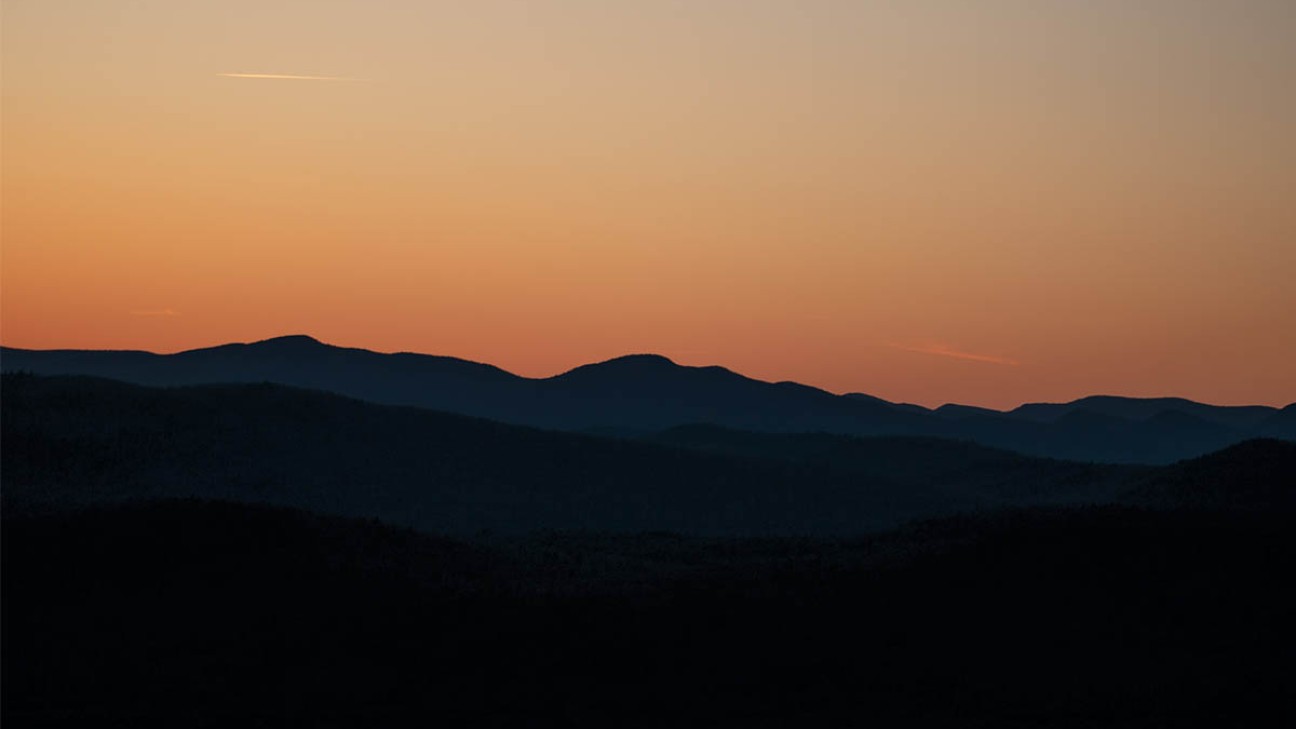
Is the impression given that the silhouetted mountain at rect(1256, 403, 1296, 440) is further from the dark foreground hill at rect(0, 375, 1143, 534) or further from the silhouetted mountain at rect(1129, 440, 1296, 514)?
the silhouetted mountain at rect(1129, 440, 1296, 514)

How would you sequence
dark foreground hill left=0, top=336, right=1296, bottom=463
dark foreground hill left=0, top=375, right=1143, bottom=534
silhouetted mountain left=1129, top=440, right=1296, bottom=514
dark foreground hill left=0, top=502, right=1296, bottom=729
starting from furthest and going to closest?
dark foreground hill left=0, top=336, right=1296, bottom=463, dark foreground hill left=0, top=375, right=1143, bottom=534, silhouetted mountain left=1129, top=440, right=1296, bottom=514, dark foreground hill left=0, top=502, right=1296, bottom=729

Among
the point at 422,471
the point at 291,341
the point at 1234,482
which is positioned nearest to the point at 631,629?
the point at 1234,482

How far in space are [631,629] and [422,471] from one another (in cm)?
2730

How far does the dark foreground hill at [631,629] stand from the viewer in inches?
621

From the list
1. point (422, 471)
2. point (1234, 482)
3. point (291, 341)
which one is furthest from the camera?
point (291, 341)

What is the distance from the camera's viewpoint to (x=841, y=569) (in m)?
22.3

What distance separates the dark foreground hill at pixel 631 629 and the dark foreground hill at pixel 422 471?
13.4 m

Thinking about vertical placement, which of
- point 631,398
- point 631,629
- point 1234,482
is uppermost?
point 631,398

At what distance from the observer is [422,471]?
4522 centimetres

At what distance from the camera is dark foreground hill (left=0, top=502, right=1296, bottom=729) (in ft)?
51.7

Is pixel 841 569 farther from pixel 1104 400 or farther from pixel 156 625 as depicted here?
pixel 1104 400

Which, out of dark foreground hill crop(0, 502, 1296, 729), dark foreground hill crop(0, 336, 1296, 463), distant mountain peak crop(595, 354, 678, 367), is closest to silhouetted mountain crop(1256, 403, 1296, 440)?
dark foreground hill crop(0, 336, 1296, 463)

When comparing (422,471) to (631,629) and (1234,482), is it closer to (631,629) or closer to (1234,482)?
(1234,482)

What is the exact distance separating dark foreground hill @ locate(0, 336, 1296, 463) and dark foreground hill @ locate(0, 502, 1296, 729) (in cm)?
8614
